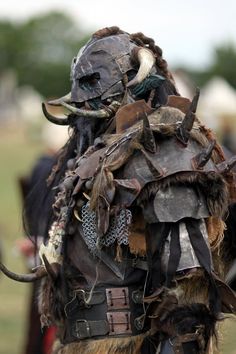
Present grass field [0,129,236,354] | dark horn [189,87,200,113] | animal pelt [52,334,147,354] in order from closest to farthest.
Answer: dark horn [189,87,200,113]
animal pelt [52,334,147,354]
grass field [0,129,236,354]

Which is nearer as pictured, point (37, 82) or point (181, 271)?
point (181, 271)

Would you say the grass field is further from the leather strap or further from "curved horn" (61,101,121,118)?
"curved horn" (61,101,121,118)

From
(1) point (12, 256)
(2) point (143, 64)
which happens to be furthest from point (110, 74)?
(1) point (12, 256)

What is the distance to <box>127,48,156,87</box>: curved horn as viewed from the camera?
4332 millimetres

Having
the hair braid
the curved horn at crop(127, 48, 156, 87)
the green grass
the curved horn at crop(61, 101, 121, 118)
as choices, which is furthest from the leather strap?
the green grass

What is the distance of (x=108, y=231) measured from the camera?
404 centimetres

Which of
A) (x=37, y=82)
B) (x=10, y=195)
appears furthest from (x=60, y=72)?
(x=10, y=195)

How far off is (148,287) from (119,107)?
79 cm

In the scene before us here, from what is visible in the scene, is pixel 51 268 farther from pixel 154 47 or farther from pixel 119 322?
pixel 154 47

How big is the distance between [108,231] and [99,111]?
1.94ft

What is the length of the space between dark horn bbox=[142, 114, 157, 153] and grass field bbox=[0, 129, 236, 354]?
0.85m

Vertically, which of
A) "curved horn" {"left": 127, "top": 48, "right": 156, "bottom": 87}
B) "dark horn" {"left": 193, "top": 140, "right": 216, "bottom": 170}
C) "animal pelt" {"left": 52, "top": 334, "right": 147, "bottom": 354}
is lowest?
"animal pelt" {"left": 52, "top": 334, "right": 147, "bottom": 354}

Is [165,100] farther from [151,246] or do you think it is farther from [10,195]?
[10,195]

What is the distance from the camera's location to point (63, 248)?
14.0 feet
